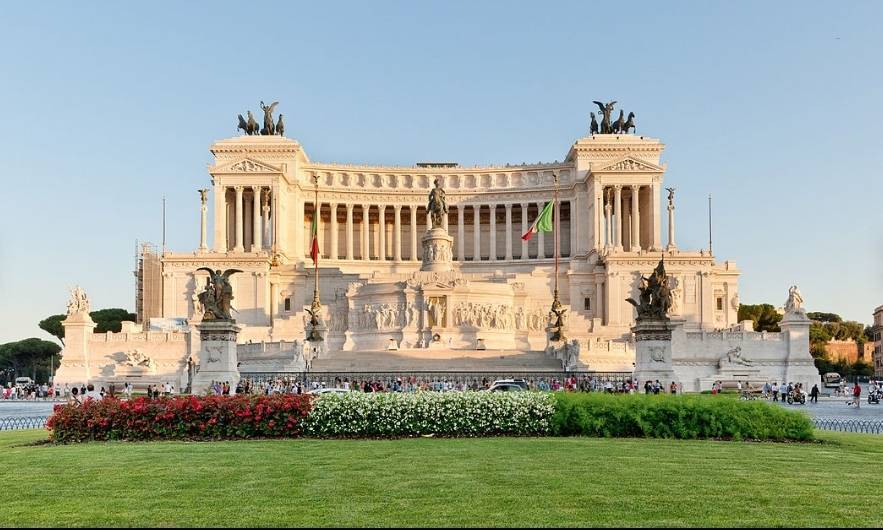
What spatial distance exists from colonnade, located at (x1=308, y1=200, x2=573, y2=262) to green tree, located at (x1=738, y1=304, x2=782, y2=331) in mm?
22651

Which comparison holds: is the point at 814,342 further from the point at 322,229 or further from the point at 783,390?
the point at 783,390

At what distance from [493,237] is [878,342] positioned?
237ft

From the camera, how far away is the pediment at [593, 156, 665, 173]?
331ft

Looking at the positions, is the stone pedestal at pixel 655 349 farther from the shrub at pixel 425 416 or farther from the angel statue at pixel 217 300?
the angel statue at pixel 217 300

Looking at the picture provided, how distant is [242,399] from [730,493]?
12978 millimetres

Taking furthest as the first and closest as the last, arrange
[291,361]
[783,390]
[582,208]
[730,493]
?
[582,208]
[291,361]
[783,390]
[730,493]

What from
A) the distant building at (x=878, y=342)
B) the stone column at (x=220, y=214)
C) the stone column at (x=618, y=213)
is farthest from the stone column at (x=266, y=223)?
the distant building at (x=878, y=342)

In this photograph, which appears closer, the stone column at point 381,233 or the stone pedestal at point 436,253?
the stone pedestal at point 436,253

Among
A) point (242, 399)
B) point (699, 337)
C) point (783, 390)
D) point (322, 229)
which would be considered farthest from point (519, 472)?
point (322, 229)

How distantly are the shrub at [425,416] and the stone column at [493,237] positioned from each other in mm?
88194

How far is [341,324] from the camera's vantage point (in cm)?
7925

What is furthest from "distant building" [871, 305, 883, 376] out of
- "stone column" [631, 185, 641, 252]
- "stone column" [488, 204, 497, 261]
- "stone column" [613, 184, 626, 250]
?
"stone column" [488, 204, 497, 261]

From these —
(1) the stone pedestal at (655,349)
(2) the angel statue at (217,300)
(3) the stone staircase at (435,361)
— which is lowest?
(3) the stone staircase at (435,361)

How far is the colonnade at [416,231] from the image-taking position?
110125mm
